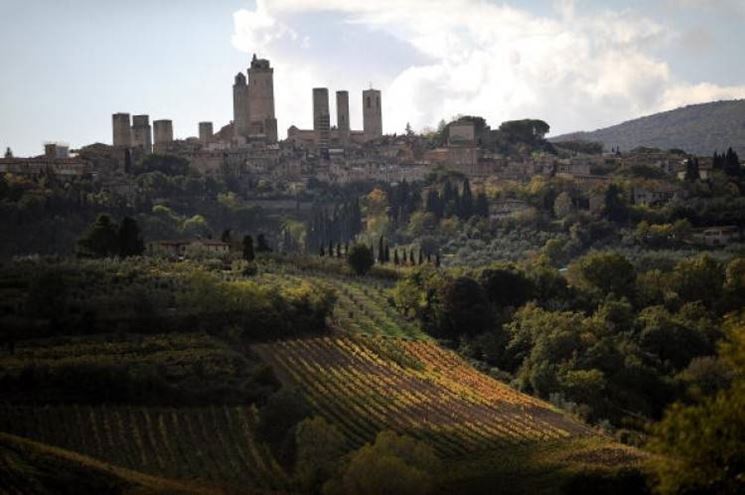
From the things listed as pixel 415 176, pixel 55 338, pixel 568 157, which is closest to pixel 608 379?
pixel 55 338

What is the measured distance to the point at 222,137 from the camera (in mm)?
124875

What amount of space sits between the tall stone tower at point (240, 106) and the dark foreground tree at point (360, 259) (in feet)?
208

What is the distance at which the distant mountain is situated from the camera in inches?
6250

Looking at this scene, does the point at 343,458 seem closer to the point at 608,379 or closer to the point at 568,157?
the point at 608,379

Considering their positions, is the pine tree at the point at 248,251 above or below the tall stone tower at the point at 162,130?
below

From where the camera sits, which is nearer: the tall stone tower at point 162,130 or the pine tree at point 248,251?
the pine tree at point 248,251

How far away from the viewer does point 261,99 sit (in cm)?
11988

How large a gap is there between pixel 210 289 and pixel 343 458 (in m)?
13.7

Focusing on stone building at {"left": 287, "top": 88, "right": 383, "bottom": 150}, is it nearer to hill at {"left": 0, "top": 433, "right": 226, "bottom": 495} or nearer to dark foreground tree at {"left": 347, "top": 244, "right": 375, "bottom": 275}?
dark foreground tree at {"left": 347, "top": 244, "right": 375, "bottom": 275}

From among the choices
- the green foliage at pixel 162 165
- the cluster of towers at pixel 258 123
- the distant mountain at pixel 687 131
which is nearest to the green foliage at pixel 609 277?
the green foliage at pixel 162 165

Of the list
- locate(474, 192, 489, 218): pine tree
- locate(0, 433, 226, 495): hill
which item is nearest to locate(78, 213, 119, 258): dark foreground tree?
locate(0, 433, 226, 495): hill

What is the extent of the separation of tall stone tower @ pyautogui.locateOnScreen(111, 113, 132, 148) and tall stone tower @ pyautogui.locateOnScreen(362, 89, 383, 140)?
2218 cm

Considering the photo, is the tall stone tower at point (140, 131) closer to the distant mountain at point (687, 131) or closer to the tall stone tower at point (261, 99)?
the tall stone tower at point (261, 99)

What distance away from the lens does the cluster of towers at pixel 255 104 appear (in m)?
119
